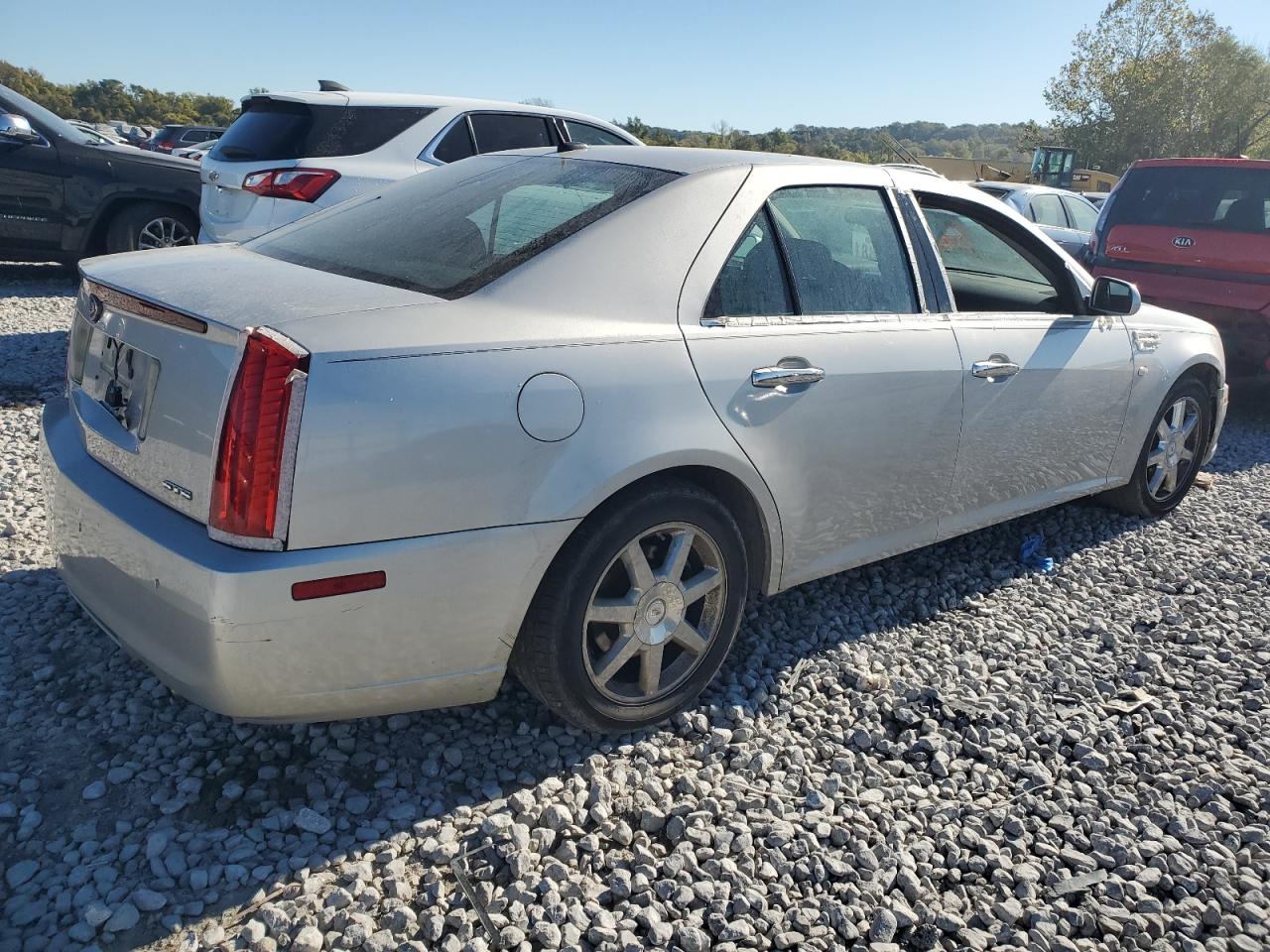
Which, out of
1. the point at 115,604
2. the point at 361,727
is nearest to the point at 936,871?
the point at 361,727

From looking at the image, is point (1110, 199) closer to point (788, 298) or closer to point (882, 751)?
point (788, 298)

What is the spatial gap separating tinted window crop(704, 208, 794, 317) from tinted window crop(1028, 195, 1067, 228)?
9.66 m

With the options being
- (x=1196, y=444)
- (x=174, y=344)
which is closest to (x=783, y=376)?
(x=174, y=344)

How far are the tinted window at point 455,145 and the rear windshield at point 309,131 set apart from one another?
257mm

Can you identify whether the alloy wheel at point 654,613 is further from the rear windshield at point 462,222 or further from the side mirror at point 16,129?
the side mirror at point 16,129

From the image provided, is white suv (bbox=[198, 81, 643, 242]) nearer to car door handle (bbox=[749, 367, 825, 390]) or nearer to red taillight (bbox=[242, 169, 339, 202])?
red taillight (bbox=[242, 169, 339, 202])

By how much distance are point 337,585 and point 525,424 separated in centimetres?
55

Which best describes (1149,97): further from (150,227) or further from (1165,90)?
(150,227)

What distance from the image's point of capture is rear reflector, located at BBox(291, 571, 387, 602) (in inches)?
81.7

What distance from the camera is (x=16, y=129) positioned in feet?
25.5

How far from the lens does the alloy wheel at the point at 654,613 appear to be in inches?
104

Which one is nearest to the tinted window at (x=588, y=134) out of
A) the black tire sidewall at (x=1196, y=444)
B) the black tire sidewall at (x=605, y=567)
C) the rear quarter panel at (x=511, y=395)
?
the black tire sidewall at (x=1196, y=444)

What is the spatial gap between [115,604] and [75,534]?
27cm

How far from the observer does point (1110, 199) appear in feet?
25.6
